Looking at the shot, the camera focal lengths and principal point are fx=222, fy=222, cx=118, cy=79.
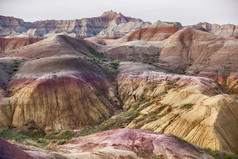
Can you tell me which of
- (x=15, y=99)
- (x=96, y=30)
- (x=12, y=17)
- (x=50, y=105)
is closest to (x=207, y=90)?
(x=50, y=105)

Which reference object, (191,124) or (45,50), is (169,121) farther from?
(45,50)

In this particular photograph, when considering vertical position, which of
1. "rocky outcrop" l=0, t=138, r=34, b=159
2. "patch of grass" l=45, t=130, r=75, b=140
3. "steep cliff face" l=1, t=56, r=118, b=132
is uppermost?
"rocky outcrop" l=0, t=138, r=34, b=159

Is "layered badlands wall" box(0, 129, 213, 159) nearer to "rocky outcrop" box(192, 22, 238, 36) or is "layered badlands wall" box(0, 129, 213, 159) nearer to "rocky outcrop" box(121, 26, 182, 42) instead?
"rocky outcrop" box(121, 26, 182, 42)

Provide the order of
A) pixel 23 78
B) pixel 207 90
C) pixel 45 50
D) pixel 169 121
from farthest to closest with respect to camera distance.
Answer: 1. pixel 45 50
2. pixel 23 78
3. pixel 207 90
4. pixel 169 121

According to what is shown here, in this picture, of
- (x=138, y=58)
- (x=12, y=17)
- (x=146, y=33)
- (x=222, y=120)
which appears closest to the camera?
(x=222, y=120)

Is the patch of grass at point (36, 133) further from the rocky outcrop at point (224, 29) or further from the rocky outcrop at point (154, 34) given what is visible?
the rocky outcrop at point (224, 29)

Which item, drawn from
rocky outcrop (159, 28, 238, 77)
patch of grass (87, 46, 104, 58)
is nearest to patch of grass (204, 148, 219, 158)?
rocky outcrop (159, 28, 238, 77)
